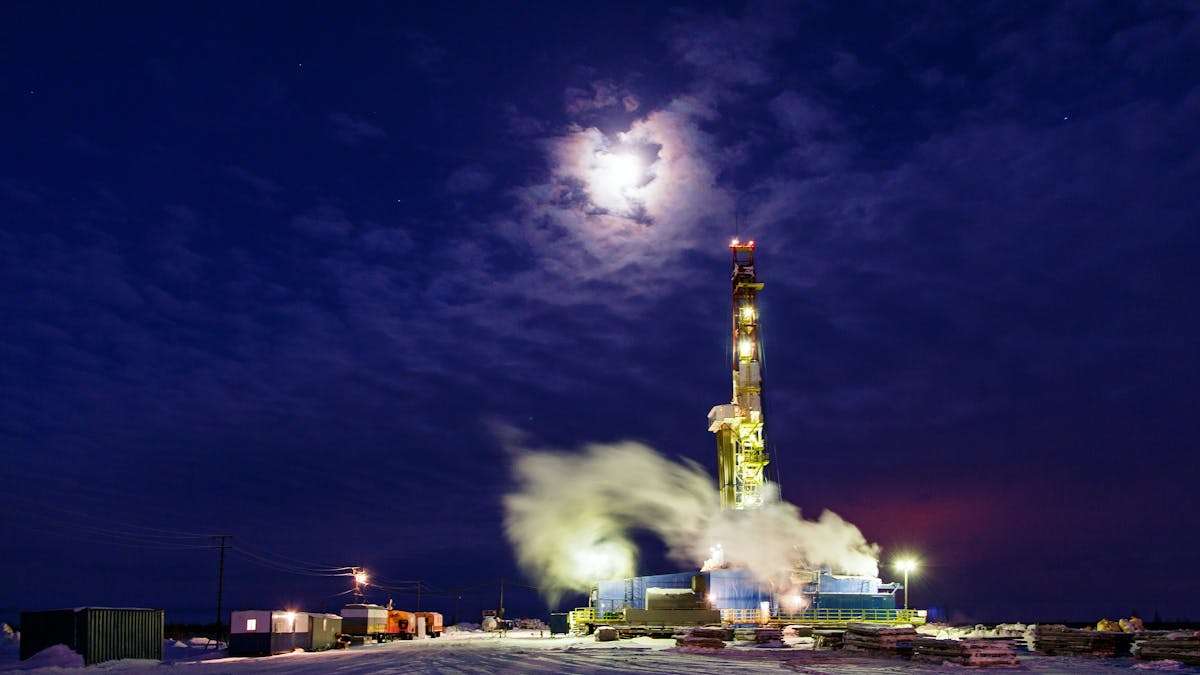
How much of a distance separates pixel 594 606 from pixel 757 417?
20.4 metres

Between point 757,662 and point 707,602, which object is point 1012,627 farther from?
point 757,662

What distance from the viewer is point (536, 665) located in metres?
33.8

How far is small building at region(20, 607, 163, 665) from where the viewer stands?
127 feet

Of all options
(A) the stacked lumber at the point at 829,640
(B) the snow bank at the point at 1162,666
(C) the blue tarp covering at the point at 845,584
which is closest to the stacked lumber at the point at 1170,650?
(B) the snow bank at the point at 1162,666

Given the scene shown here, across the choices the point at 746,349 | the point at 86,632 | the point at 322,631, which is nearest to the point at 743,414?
the point at 746,349

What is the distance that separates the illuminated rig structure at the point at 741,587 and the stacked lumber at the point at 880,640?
15.5 metres

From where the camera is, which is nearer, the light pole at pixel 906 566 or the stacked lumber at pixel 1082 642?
the stacked lumber at pixel 1082 642

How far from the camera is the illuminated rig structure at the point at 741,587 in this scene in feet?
Answer: 199

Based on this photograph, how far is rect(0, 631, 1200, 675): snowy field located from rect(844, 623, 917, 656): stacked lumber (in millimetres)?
819

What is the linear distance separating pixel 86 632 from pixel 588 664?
21082 millimetres

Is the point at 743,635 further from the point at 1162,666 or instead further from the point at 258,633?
the point at 258,633

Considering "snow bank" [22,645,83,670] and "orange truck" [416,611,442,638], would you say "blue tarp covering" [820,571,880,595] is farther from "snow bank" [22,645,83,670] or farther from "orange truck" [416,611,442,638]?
"snow bank" [22,645,83,670]

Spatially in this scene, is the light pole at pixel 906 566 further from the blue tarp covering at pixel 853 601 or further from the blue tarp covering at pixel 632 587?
the blue tarp covering at pixel 632 587

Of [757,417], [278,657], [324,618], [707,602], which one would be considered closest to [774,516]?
[757,417]
